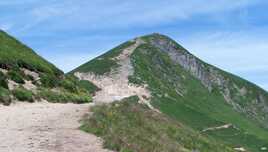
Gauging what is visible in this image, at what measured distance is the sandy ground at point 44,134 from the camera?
20.0 meters

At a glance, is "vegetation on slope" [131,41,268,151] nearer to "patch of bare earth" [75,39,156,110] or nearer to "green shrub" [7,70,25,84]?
"patch of bare earth" [75,39,156,110]

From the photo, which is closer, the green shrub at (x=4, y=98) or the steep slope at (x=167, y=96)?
the green shrub at (x=4, y=98)

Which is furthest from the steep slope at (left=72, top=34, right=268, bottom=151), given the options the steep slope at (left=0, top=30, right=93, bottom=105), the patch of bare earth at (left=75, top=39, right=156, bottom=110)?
the steep slope at (left=0, top=30, right=93, bottom=105)

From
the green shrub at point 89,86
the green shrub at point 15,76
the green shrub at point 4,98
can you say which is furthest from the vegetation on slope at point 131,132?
the green shrub at point 89,86

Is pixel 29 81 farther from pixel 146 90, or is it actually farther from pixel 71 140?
pixel 146 90

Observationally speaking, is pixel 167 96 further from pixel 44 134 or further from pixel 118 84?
pixel 44 134

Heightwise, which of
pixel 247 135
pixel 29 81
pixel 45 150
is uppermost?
pixel 29 81

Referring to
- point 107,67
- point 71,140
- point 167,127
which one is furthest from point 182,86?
point 71,140

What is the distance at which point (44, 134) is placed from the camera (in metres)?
22.5

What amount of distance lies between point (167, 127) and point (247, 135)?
5008 inches

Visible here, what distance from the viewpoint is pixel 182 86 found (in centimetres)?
19838

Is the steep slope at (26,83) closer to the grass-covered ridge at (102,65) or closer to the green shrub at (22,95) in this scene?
the green shrub at (22,95)

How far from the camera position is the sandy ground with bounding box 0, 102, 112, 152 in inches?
787

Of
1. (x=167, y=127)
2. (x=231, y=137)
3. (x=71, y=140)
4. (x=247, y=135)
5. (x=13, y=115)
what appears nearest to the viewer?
(x=71, y=140)
